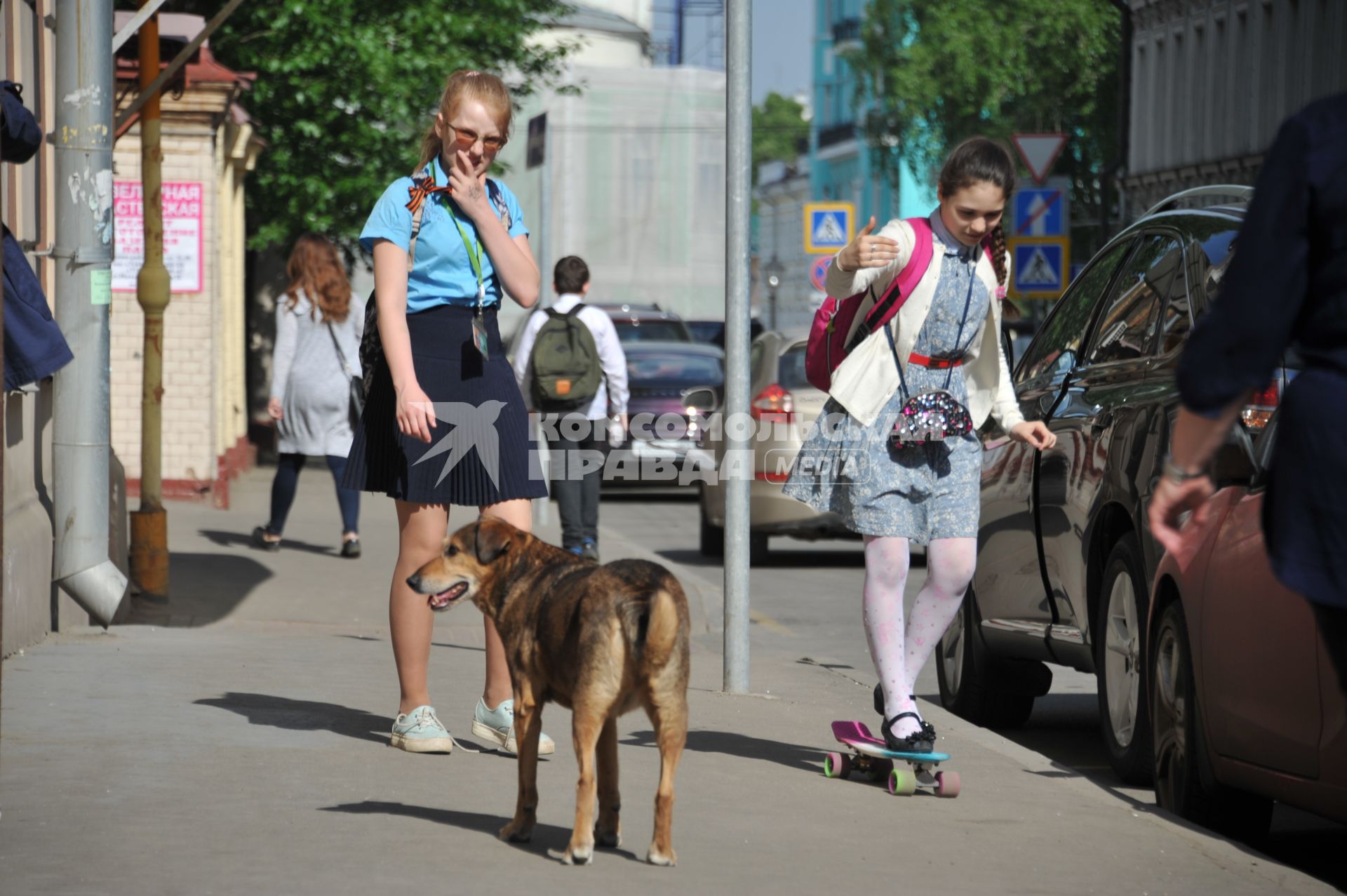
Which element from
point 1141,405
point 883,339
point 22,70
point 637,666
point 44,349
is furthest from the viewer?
point 22,70

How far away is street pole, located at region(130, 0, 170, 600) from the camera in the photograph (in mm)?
10266

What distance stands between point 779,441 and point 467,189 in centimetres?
918

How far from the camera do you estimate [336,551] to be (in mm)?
14203

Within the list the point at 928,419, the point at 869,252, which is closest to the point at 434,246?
the point at 869,252

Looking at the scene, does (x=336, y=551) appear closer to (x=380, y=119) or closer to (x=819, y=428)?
(x=819, y=428)

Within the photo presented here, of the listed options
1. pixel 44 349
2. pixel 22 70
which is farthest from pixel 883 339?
pixel 22 70

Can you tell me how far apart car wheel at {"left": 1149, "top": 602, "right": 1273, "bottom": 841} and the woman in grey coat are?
855 centimetres

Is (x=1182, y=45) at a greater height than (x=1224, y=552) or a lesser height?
greater

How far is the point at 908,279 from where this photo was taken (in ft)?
19.3

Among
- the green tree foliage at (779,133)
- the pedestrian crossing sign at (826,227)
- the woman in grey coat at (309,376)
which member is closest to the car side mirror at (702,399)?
the woman in grey coat at (309,376)

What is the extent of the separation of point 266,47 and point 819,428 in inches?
727

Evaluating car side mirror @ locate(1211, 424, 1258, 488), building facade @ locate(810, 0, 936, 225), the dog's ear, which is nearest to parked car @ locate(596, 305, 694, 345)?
car side mirror @ locate(1211, 424, 1258, 488)

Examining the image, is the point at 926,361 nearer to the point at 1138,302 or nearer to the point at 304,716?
the point at 1138,302

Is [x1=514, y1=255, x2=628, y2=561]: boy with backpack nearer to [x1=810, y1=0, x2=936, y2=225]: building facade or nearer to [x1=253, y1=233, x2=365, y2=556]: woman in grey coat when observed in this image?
[x1=253, y1=233, x2=365, y2=556]: woman in grey coat
